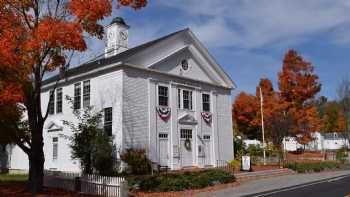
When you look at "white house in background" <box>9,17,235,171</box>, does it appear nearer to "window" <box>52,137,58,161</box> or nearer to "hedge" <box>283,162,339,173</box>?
"window" <box>52,137,58,161</box>

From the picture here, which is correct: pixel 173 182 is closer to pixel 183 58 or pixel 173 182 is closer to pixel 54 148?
pixel 183 58

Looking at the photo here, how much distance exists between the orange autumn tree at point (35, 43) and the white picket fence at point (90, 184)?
6.78 ft

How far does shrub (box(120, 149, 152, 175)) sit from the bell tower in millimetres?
11522

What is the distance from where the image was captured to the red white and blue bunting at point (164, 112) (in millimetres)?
25723

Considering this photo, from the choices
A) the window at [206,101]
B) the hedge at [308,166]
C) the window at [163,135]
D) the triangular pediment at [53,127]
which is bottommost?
the hedge at [308,166]

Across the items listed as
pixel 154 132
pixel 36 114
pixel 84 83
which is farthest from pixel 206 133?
pixel 36 114

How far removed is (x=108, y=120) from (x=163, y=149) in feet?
13.4

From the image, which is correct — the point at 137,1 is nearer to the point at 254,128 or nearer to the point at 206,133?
the point at 206,133

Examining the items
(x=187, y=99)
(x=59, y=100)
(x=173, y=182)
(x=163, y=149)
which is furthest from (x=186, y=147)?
(x=59, y=100)

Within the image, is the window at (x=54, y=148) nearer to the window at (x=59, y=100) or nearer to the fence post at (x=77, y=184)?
the window at (x=59, y=100)

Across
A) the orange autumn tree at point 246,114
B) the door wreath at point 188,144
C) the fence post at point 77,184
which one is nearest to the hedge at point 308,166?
the door wreath at point 188,144

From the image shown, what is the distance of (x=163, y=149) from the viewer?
25.6 meters

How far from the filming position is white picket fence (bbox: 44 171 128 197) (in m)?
15.6

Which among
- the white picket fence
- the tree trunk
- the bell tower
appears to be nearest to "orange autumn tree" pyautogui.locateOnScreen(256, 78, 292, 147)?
the bell tower
